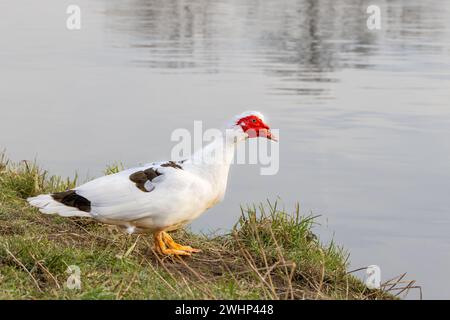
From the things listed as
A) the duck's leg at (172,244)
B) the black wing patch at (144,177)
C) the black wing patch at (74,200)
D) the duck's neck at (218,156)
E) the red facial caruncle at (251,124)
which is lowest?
the duck's leg at (172,244)

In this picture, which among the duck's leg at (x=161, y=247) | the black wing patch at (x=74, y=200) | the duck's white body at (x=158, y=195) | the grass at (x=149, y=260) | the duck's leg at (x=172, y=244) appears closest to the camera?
the grass at (x=149, y=260)

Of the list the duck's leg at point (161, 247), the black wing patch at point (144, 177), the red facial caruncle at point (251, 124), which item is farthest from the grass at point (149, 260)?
the red facial caruncle at point (251, 124)

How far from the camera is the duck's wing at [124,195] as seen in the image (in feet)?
21.5

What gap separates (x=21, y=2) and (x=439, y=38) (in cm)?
1563

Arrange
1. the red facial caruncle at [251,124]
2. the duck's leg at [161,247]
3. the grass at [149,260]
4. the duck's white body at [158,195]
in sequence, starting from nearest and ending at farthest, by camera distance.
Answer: the grass at [149,260]
the duck's white body at [158,195]
the red facial caruncle at [251,124]
the duck's leg at [161,247]

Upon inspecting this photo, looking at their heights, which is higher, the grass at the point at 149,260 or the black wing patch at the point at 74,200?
the black wing patch at the point at 74,200

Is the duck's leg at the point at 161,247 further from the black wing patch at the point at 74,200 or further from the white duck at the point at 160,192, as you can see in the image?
the black wing patch at the point at 74,200

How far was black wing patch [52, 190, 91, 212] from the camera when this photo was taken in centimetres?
667

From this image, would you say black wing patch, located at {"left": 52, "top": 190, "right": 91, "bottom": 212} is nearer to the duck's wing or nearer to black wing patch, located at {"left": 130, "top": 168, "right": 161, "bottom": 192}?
the duck's wing

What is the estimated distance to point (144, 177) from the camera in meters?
6.72

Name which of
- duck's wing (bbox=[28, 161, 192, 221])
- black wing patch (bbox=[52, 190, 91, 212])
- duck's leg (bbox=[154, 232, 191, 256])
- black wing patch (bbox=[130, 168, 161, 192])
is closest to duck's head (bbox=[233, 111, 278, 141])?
duck's wing (bbox=[28, 161, 192, 221])

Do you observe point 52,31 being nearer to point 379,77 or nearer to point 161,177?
point 379,77

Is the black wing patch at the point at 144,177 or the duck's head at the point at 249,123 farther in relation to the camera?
the duck's head at the point at 249,123
